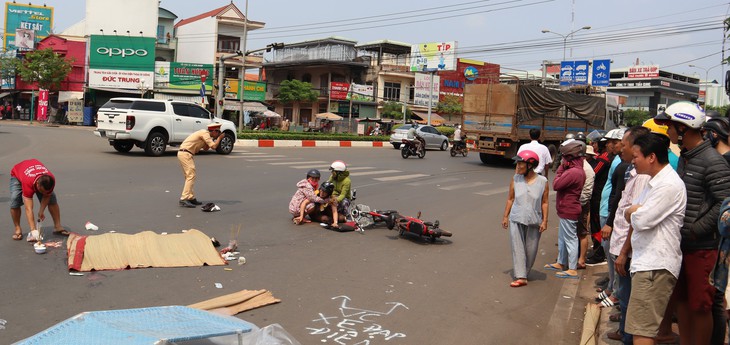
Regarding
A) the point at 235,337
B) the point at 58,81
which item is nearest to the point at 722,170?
the point at 235,337

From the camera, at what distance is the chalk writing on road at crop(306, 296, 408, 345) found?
4820 mm

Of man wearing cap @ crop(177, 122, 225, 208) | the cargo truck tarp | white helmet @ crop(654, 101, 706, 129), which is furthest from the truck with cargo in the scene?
white helmet @ crop(654, 101, 706, 129)

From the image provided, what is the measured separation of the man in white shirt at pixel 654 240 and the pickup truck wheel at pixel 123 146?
745 inches

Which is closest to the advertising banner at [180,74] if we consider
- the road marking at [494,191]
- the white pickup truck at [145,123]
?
the white pickup truck at [145,123]

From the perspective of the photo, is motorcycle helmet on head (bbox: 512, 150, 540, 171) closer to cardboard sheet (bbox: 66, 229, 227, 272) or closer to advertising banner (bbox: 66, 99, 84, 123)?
cardboard sheet (bbox: 66, 229, 227, 272)

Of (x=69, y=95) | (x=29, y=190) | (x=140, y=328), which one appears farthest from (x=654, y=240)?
(x=69, y=95)

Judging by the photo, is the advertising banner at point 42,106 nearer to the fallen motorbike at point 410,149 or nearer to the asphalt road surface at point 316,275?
the fallen motorbike at point 410,149

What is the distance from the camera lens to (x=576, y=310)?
6020mm

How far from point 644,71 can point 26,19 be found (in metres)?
104

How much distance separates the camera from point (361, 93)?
56.0 meters

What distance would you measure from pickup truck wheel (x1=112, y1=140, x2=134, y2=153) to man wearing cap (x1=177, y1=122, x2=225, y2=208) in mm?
10016

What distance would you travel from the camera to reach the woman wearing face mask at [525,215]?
669 cm

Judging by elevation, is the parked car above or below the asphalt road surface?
above

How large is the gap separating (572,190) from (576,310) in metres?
1.89
